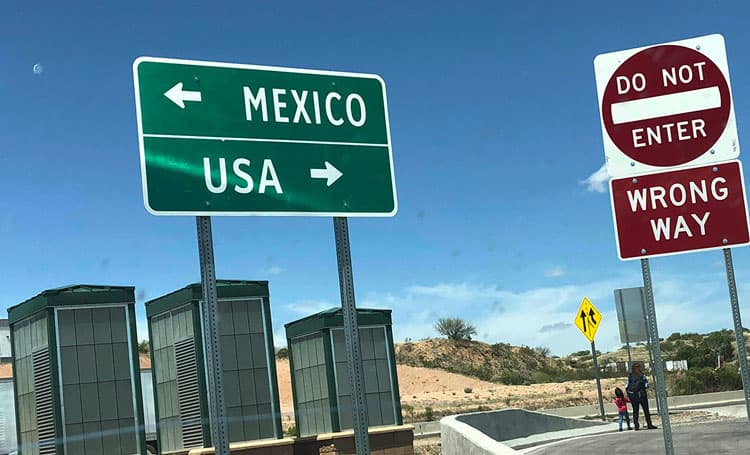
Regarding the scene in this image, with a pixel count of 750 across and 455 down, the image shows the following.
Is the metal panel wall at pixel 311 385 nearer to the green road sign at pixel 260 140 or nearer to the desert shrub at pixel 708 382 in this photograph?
the green road sign at pixel 260 140

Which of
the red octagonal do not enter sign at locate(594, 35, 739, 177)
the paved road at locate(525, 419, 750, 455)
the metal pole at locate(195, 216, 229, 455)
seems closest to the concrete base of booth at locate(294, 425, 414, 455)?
the paved road at locate(525, 419, 750, 455)

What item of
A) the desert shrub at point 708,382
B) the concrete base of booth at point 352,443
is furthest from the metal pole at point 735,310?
the desert shrub at point 708,382

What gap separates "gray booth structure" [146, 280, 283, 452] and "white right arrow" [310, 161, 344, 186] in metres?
14.1

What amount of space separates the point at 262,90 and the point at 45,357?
551 inches

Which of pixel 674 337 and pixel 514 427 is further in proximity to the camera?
pixel 674 337

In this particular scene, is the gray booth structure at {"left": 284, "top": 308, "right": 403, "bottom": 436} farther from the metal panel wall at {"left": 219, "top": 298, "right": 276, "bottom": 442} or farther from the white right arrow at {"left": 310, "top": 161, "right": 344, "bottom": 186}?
the white right arrow at {"left": 310, "top": 161, "right": 344, "bottom": 186}

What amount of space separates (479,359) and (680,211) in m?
96.8

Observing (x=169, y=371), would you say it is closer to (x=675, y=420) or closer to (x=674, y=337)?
(x=675, y=420)

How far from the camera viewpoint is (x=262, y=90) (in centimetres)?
745

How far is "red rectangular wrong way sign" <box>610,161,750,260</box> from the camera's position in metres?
6.88

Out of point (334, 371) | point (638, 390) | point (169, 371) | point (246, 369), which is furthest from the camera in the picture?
point (334, 371)

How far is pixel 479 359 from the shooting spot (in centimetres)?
10238

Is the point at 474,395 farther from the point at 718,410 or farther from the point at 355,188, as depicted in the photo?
the point at 355,188

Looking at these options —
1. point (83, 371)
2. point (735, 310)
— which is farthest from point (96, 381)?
point (735, 310)
